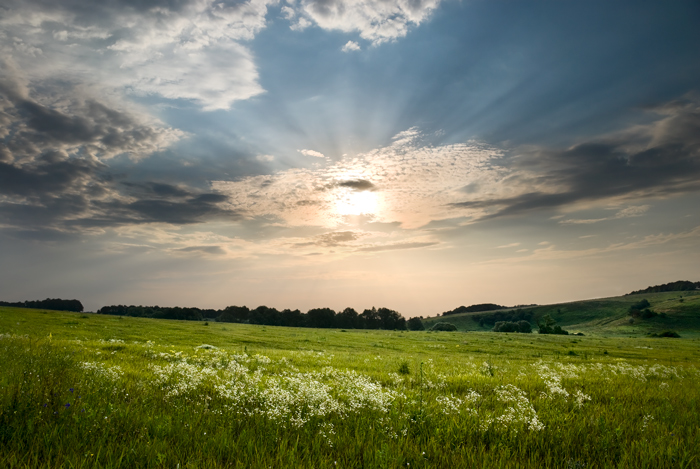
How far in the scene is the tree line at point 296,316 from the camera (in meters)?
143

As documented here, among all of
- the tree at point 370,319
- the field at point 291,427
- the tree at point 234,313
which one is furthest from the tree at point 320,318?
the field at point 291,427

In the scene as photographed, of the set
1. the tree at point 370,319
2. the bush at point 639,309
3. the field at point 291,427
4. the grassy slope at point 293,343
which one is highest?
the field at point 291,427

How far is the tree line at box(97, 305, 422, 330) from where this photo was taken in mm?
142812

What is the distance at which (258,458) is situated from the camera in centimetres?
405

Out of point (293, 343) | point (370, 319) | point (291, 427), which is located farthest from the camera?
point (370, 319)

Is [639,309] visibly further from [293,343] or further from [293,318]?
[293,343]

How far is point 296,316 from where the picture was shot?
144500 millimetres

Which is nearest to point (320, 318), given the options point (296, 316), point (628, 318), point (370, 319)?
point (296, 316)

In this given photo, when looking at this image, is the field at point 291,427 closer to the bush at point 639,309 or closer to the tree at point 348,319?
the tree at point 348,319

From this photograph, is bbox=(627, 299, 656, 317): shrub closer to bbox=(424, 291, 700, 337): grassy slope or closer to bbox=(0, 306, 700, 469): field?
bbox=(424, 291, 700, 337): grassy slope

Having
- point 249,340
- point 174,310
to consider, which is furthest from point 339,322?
point 249,340

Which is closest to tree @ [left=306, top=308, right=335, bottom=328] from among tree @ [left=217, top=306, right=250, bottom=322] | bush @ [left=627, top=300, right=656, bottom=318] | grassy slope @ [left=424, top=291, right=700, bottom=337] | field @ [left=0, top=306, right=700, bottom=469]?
tree @ [left=217, top=306, right=250, bottom=322]

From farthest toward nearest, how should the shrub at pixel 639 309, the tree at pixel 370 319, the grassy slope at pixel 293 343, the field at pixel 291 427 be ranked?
the tree at pixel 370 319 < the shrub at pixel 639 309 < the grassy slope at pixel 293 343 < the field at pixel 291 427

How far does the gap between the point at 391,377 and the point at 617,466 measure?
20.4 feet
